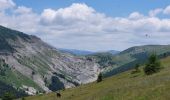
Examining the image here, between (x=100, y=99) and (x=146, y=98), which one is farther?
(x=100, y=99)

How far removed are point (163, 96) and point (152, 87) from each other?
4.94 metres

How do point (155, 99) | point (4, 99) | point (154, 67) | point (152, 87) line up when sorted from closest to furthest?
point (155, 99) → point (152, 87) → point (154, 67) → point (4, 99)

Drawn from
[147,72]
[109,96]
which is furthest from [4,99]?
[109,96]

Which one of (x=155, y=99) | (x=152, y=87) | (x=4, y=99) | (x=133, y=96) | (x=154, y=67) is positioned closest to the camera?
(x=155, y=99)

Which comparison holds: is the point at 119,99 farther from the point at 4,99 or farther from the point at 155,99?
the point at 4,99

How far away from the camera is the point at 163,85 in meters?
30.6

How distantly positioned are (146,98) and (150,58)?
6410 centimetres

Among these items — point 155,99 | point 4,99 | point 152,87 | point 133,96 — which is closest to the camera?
point 155,99

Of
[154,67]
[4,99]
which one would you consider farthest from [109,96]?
[4,99]

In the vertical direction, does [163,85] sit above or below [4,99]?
above

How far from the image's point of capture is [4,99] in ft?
411

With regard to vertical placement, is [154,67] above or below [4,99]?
above

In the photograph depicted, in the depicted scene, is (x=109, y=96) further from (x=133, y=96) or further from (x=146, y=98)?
(x=146, y=98)

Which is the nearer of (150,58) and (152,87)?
(152,87)
